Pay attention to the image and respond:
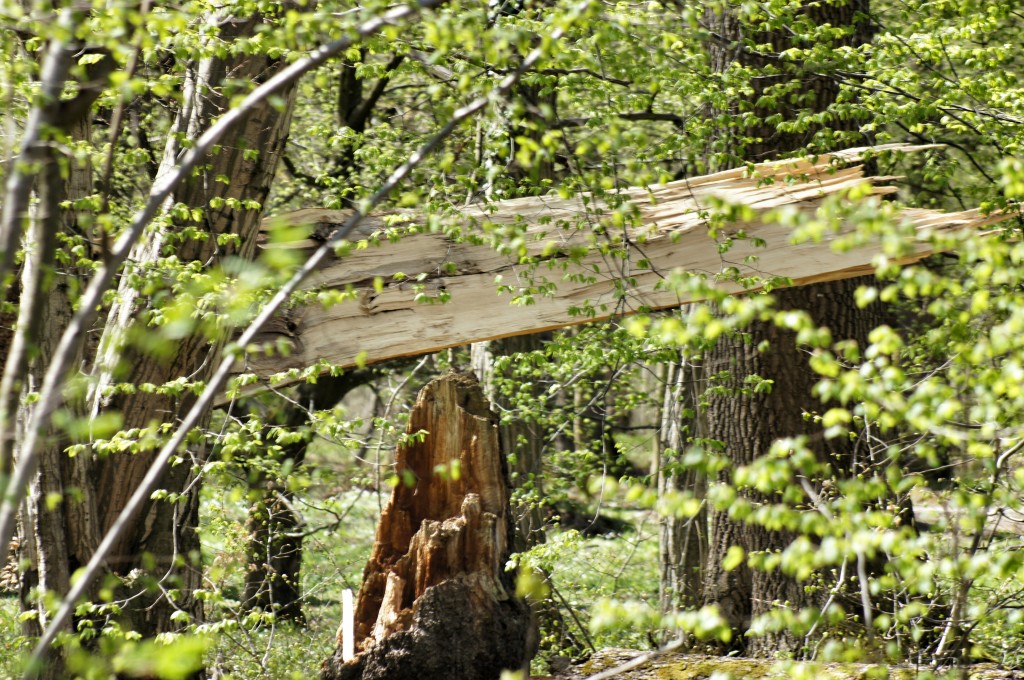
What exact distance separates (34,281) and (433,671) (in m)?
3.09

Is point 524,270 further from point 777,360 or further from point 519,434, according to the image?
point 519,434

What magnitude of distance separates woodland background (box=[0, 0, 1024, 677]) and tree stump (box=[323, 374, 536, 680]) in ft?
1.26

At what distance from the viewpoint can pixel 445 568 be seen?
4863mm

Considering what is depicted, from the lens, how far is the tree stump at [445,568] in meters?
4.65

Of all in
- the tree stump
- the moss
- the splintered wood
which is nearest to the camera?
the tree stump

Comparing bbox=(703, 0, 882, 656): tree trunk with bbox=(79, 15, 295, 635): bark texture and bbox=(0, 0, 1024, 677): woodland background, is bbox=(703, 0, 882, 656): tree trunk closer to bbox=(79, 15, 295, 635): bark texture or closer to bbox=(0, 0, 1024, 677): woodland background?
bbox=(0, 0, 1024, 677): woodland background

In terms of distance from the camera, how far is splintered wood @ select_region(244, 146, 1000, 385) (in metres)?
5.12

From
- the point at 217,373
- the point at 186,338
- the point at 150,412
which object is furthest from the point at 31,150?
the point at 150,412

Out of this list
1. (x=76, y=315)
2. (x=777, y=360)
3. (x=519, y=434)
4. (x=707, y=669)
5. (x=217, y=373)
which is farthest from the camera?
(x=519, y=434)

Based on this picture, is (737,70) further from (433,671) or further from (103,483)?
(103,483)

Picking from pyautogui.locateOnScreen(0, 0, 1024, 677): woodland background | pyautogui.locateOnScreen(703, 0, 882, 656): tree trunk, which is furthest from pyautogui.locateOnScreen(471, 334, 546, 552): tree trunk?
pyautogui.locateOnScreen(703, 0, 882, 656): tree trunk

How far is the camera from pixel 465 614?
4.70m

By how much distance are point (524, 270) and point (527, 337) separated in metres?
3.83

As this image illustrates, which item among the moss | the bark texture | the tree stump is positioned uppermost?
the bark texture
